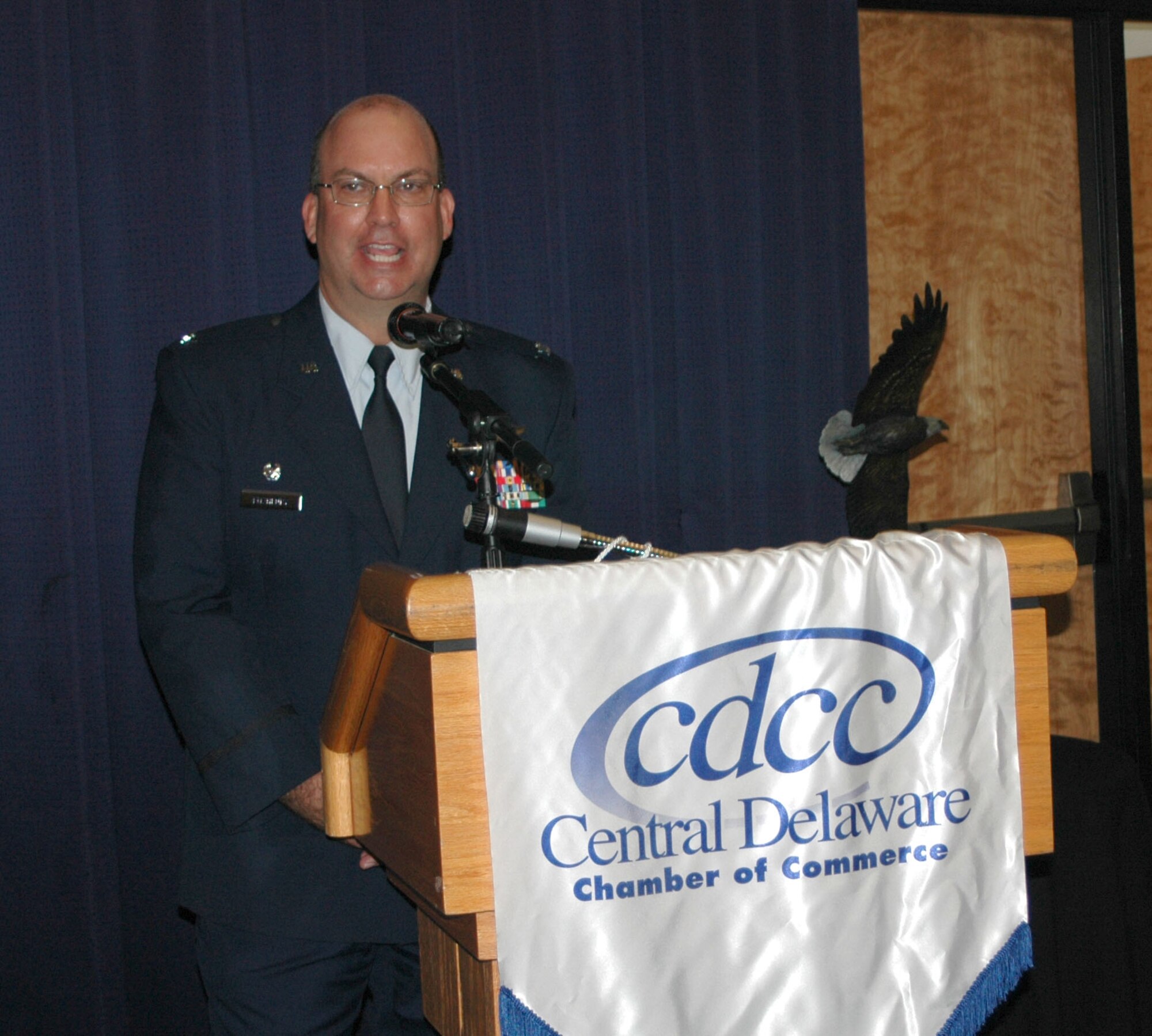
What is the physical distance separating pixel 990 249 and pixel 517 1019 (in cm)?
262

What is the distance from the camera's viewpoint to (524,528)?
1.17m

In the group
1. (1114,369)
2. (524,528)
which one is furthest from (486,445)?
(1114,369)

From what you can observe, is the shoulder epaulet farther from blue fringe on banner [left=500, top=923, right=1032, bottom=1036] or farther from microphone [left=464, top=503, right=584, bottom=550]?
blue fringe on banner [left=500, top=923, right=1032, bottom=1036]

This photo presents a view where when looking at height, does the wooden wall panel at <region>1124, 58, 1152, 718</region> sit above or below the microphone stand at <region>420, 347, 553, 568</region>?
above

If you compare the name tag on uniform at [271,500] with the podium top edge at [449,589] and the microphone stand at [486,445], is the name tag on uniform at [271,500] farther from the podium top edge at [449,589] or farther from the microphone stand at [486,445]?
the podium top edge at [449,589]

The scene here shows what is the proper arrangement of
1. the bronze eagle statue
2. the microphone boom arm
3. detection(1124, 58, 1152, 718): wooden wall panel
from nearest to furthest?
the microphone boom arm < the bronze eagle statue < detection(1124, 58, 1152, 718): wooden wall panel

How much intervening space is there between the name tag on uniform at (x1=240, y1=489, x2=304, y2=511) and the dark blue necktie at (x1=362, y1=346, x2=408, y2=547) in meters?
0.11

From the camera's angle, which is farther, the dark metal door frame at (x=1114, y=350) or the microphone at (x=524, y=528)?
the dark metal door frame at (x=1114, y=350)

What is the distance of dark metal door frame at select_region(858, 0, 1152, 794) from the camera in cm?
315

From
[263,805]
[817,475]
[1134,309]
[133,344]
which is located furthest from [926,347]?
[263,805]

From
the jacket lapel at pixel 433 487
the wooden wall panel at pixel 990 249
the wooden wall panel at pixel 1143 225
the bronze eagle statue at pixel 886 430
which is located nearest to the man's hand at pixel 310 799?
the jacket lapel at pixel 433 487

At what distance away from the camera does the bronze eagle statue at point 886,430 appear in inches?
108

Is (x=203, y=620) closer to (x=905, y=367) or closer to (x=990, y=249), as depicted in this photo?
(x=905, y=367)

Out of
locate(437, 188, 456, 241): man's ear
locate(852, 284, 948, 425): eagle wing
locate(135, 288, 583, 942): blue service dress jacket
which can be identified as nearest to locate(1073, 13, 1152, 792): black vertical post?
locate(852, 284, 948, 425): eagle wing
